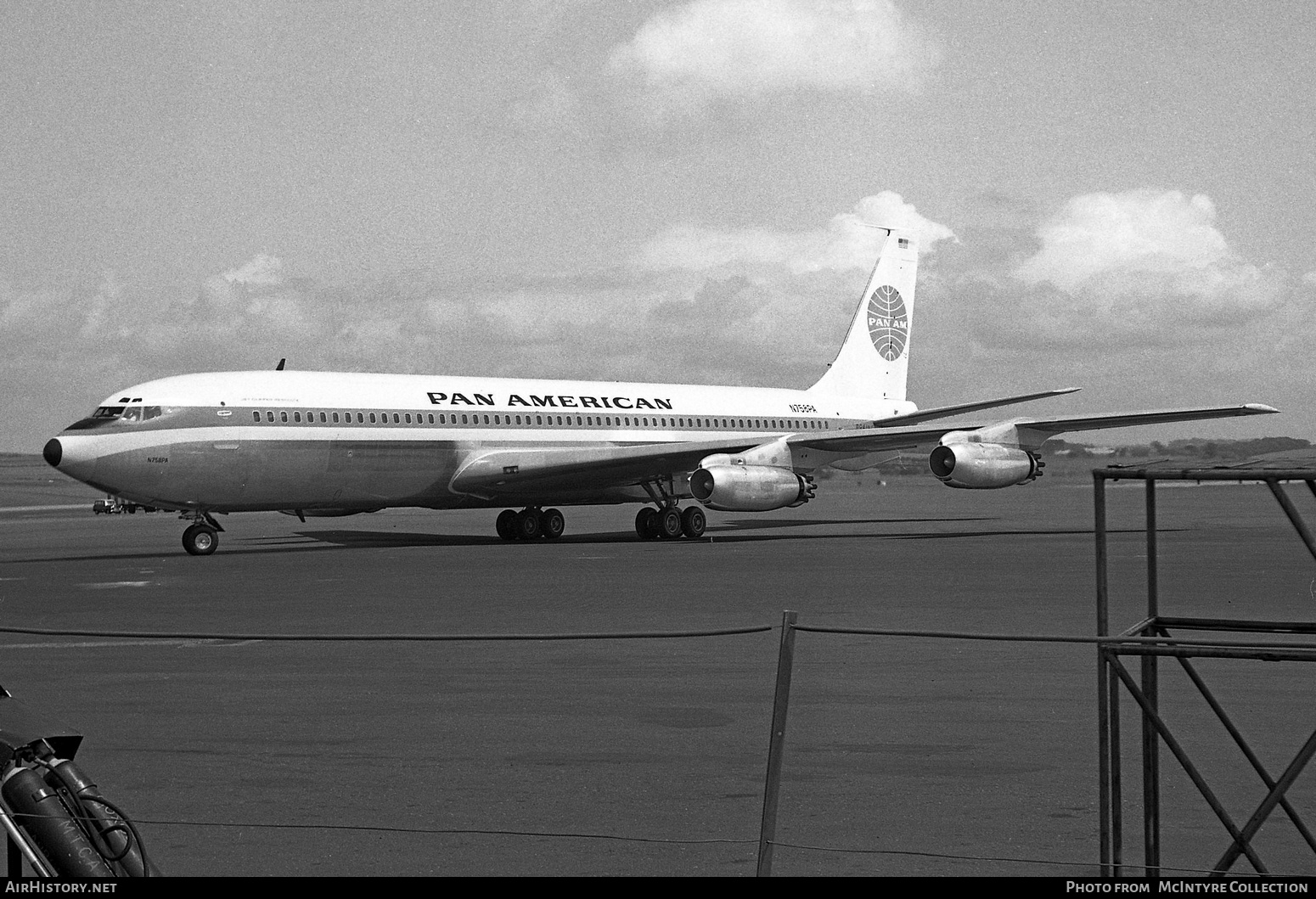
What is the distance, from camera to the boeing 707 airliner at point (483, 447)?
27.5 meters

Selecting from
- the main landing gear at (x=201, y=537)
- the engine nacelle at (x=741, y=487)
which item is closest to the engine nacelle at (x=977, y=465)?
the engine nacelle at (x=741, y=487)

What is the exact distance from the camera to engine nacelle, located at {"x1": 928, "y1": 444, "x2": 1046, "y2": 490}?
32.8m

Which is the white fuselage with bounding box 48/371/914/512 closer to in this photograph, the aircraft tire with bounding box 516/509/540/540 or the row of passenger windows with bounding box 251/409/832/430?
the row of passenger windows with bounding box 251/409/832/430

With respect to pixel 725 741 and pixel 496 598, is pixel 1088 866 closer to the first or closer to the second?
pixel 725 741

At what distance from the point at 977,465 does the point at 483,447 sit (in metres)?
11.7

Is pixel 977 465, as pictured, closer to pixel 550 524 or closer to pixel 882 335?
pixel 550 524

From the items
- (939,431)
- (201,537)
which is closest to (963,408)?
(939,431)

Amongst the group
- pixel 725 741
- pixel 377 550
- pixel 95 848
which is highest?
pixel 377 550

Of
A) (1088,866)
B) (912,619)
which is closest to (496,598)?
(912,619)

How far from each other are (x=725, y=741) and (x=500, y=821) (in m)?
2.38

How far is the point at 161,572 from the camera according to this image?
24.1 m

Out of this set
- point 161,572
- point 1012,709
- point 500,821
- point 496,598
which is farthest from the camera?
point 161,572

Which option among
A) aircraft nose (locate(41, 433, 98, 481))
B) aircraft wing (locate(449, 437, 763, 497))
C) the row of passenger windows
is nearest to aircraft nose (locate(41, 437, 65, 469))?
aircraft nose (locate(41, 433, 98, 481))

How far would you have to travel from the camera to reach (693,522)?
1382 inches
